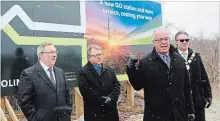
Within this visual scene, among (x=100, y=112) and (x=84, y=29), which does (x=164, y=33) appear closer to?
(x=100, y=112)

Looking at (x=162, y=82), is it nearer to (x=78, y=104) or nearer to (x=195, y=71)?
(x=195, y=71)

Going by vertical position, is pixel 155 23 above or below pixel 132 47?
above

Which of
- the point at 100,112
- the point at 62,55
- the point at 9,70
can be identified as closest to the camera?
the point at 100,112

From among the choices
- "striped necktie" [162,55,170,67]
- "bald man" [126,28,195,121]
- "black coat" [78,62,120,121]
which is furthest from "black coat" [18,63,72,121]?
"striped necktie" [162,55,170,67]

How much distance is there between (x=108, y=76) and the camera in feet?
11.8

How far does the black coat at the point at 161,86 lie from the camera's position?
301cm

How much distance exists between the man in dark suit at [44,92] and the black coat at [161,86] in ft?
2.66

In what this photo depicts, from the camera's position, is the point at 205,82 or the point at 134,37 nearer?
the point at 205,82

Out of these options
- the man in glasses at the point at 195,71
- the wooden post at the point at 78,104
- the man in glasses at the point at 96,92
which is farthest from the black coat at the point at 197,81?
the wooden post at the point at 78,104

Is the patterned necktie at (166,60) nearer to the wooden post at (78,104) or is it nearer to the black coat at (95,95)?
the black coat at (95,95)

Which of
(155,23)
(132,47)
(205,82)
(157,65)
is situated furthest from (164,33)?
(155,23)

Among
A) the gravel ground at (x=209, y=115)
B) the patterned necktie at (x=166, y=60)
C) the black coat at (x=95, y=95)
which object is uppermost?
the patterned necktie at (x=166, y=60)

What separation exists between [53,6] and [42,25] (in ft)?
1.32

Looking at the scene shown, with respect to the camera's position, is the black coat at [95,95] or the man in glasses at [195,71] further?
the man in glasses at [195,71]
